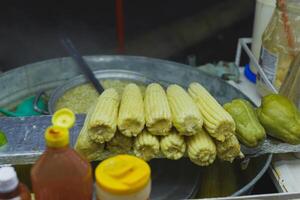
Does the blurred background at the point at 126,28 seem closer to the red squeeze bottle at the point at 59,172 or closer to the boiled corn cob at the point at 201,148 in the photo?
the boiled corn cob at the point at 201,148

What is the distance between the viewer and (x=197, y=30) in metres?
1.92

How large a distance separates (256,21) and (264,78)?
257 millimetres

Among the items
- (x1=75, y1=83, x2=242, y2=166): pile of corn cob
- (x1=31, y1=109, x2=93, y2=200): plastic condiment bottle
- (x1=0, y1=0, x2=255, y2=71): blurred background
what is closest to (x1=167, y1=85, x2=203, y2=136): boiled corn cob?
(x1=75, y1=83, x2=242, y2=166): pile of corn cob

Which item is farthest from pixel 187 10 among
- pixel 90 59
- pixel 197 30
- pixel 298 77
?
pixel 298 77

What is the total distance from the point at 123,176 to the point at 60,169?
10 centimetres

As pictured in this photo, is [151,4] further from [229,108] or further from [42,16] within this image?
[229,108]

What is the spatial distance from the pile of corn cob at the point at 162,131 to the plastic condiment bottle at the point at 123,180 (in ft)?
0.59

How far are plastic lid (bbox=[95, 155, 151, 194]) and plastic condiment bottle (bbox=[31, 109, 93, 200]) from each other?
3 cm

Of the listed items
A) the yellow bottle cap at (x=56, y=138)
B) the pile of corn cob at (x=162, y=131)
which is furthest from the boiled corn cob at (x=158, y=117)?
the yellow bottle cap at (x=56, y=138)

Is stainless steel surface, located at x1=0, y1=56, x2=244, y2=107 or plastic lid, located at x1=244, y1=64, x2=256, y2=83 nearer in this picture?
stainless steel surface, located at x1=0, y1=56, x2=244, y2=107

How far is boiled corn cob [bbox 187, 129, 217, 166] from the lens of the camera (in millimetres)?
823

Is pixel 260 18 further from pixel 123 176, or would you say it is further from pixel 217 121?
pixel 123 176

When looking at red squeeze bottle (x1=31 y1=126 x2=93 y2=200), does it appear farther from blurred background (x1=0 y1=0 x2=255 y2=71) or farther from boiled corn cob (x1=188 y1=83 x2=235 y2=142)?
blurred background (x1=0 y1=0 x2=255 y2=71)

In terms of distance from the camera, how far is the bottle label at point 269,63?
48.6 inches
